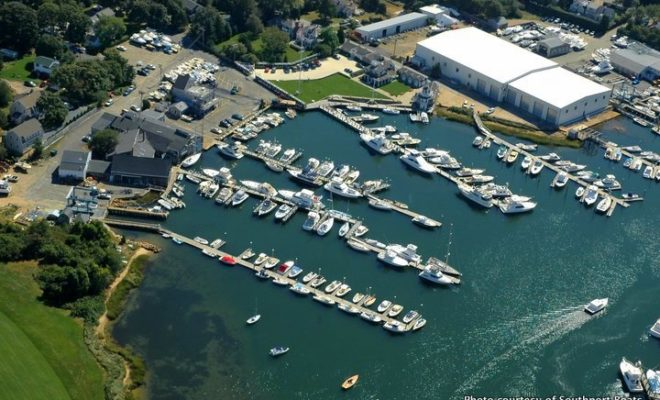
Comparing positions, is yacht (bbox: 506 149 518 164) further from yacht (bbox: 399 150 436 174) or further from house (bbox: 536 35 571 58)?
house (bbox: 536 35 571 58)

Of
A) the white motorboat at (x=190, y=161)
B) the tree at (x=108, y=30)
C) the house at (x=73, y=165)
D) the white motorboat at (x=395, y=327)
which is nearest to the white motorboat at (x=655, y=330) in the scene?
the white motorboat at (x=395, y=327)

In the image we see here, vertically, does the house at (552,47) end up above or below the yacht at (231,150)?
above

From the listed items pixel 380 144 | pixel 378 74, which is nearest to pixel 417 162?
pixel 380 144

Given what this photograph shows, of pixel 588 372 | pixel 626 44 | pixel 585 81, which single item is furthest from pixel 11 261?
pixel 626 44

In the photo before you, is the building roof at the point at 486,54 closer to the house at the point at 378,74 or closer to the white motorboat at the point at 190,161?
the house at the point at 378,74

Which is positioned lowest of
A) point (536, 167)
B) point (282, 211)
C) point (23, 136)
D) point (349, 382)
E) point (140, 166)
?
point (349, 382)

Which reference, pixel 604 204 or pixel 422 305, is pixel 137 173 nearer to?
pixel 422 305
